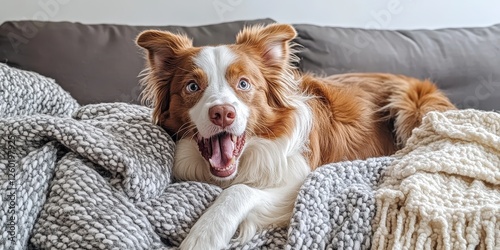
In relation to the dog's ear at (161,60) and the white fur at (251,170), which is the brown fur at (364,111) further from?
the dog's ear at (161,60)

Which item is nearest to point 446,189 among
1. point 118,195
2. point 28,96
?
point 118,195

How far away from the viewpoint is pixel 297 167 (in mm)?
1656

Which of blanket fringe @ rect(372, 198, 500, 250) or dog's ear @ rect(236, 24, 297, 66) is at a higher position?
dog's ear @ rect(236, 24, 297, 66)

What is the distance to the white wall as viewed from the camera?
2523 mm

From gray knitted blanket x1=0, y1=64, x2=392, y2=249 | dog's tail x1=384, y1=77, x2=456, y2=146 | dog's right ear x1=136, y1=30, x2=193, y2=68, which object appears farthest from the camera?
dog's tail x1=384, y1=77, x2=456, y2=146

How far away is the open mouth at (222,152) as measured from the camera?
155 cm

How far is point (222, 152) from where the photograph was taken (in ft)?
5.13

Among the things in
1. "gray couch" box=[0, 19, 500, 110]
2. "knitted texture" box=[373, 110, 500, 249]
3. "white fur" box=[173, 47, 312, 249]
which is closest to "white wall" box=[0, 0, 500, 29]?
"gray couch" box=[0, 19, 500, 110]

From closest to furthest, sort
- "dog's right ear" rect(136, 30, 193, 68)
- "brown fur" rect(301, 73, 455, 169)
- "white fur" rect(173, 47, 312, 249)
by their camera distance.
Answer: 1. "white fur" rect(173, 47, 312, 249)
2. "dog's right ear" rect(136, 30, 193, 68)
3. "brown fur" rect(301, 73, 455, 169)

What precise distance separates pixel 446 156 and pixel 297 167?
41 cm

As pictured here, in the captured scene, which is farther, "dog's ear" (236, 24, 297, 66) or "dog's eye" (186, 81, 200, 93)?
"dog's ear" (236, 24, 297, 66)

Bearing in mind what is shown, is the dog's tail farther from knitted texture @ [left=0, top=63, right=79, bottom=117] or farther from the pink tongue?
knitted texture @ [left=0, top=63, right=79, bottom=117]

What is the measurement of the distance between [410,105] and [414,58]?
1.54 feet

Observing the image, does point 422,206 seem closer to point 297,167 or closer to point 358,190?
point 358,190
